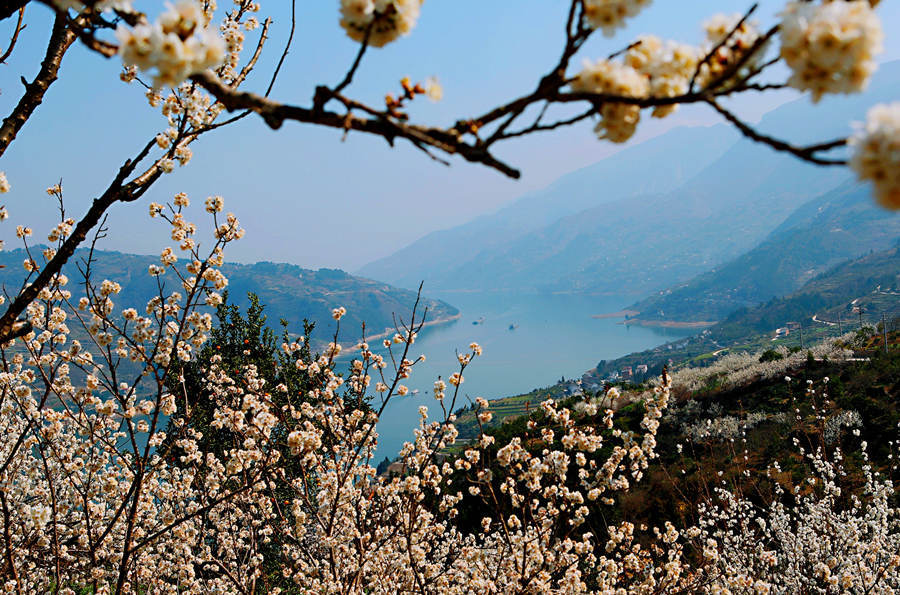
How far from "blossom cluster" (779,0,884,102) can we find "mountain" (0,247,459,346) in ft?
438

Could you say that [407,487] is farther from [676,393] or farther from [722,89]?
A: [676,393]

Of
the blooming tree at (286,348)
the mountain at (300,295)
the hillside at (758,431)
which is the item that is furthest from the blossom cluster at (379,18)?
the mountain at (300,295)

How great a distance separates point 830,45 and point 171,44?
146cm

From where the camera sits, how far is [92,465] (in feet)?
12.7

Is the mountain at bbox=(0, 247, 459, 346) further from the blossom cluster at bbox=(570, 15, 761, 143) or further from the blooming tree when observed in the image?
the blossom cluster at bbox=(570, 15, 761, 143)

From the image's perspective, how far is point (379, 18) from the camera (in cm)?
123

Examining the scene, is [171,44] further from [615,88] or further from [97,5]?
[615,88]

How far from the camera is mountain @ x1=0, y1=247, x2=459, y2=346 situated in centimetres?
14375

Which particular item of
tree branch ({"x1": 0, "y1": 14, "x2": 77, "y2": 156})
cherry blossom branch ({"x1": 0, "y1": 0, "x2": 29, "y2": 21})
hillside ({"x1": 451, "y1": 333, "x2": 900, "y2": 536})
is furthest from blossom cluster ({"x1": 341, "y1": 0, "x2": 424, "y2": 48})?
hillside ({"x1": 451, "y1": 333, "x2": 900, "y2": 536})

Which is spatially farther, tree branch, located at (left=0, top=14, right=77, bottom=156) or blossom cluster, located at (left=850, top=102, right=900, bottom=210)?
tree branch, located at (left=0, top=14, right=77, bottom=156)

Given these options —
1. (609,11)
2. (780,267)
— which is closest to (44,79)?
(609,11)

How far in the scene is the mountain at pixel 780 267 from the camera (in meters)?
133

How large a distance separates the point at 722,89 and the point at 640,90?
187 millimetres

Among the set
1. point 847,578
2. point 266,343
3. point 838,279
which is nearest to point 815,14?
point 847,578
